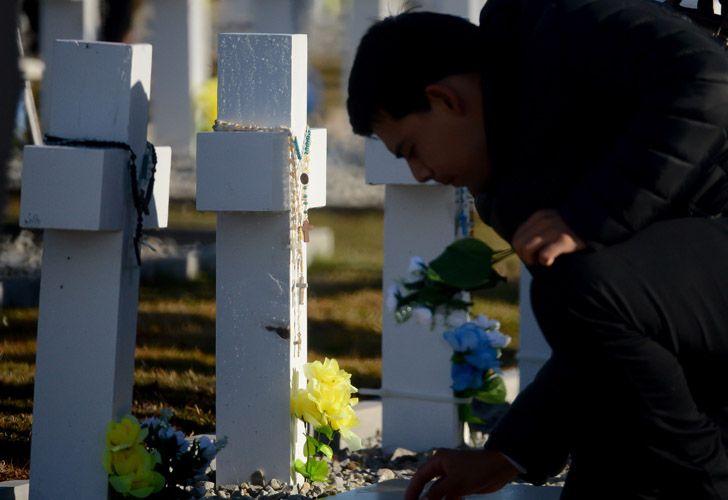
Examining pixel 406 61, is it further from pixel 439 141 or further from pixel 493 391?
pixel 493 391

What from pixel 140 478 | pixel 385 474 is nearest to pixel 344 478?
pixel 385 474

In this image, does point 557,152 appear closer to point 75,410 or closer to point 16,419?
point 75,410

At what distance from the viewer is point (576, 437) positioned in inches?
87.9

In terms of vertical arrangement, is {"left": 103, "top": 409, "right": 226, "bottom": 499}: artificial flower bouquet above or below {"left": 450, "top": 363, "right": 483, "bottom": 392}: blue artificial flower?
below

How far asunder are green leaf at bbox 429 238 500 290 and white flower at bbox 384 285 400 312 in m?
0.20

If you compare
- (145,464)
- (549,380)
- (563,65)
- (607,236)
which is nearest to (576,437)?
(549,380)

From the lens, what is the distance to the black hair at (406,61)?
2.06 metres

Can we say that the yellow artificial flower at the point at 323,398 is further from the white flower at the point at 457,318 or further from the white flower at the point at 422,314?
the white flower at the point at 457,318

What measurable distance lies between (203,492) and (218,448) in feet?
0.33

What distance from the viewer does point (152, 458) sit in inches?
114

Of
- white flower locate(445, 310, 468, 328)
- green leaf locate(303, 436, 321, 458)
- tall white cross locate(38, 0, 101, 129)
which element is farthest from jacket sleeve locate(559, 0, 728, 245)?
tall white cross locate(38, 0, 101, 129)

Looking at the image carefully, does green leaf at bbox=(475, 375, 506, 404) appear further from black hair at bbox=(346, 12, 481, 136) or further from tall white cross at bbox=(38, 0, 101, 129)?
tall white cross at bbox=(38, 0, 101, 129)

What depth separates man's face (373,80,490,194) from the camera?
6.80ft

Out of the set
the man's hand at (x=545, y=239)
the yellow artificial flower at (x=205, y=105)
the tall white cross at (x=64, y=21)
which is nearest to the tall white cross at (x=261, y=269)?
the man's hand at (x=545, y=239)
